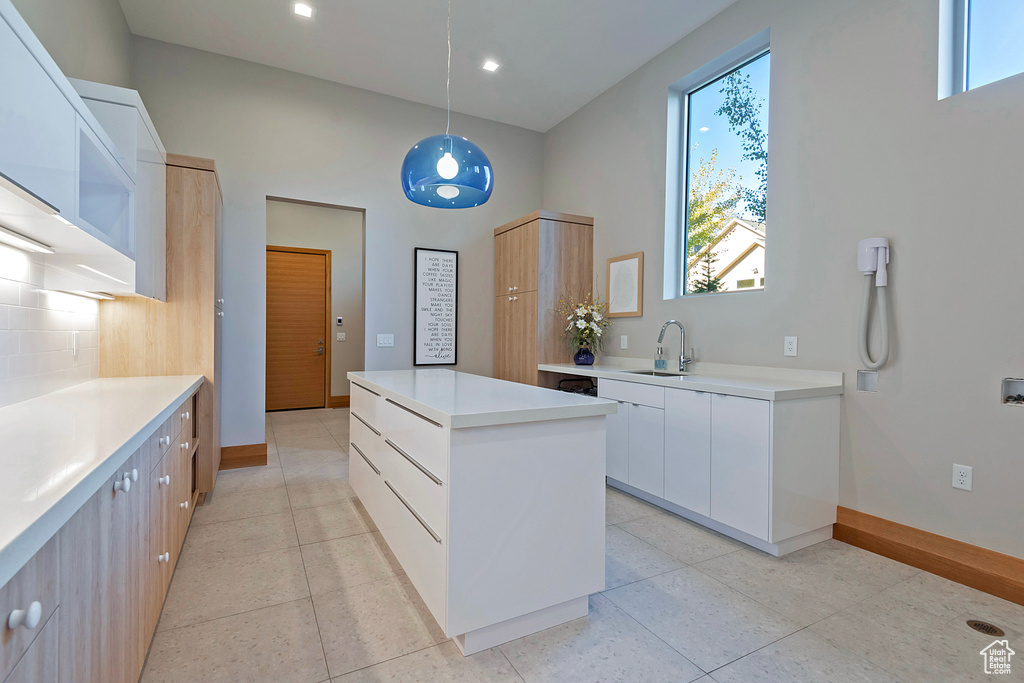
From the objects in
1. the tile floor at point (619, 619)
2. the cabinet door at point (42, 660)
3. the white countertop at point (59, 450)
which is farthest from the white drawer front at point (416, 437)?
the cabinet door at point (42, 660)

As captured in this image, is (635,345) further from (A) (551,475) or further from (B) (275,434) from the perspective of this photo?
(B) (275,434)

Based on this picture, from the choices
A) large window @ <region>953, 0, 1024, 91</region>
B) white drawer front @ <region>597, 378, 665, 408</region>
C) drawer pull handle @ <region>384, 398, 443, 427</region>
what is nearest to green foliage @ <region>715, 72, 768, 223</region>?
large window @ <region>953, 0, 1024, 91</region>

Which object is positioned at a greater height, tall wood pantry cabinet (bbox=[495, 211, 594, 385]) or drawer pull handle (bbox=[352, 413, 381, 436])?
tall wood pantry cabinet (bbox=[495, 211, 594, 385])

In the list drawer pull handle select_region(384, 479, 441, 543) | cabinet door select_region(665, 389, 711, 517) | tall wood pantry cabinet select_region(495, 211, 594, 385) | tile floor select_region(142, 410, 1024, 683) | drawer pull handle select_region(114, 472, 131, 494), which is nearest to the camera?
drawer pull handle select_region(114, 472, 131, 494)

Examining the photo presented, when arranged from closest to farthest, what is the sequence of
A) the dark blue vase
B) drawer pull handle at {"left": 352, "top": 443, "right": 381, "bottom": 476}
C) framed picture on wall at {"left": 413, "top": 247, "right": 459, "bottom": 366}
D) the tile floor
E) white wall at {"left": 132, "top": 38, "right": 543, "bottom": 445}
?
the tile floor, drawer pull handle at {"left": 352, "top": 443, "right": 381, "bottom": 476}, white wall at {"left": 132, "top": 38, "right": 543, "bottom": 445}, the dark blue vase, framed picture on wall at {"left": 413, "top": 247, "right": 459, "bottom": 366}

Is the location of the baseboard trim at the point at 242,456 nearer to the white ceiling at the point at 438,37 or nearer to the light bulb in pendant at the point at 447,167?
the light bulb in pendant at the point at 447,167

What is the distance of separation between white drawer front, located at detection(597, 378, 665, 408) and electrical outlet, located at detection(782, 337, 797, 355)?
735 millimetres

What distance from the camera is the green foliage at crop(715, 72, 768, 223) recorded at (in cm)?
310

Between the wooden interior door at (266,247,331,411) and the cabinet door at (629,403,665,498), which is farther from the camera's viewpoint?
the wooden interior door at (266,247,331,411)

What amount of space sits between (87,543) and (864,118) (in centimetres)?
343

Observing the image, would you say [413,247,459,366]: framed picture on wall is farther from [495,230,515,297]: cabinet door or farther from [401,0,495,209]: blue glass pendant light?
[401,0,495,209]: blue glass pendant light

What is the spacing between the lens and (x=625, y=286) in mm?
4090

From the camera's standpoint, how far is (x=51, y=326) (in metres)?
2.15

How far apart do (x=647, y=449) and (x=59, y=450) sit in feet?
8.84
